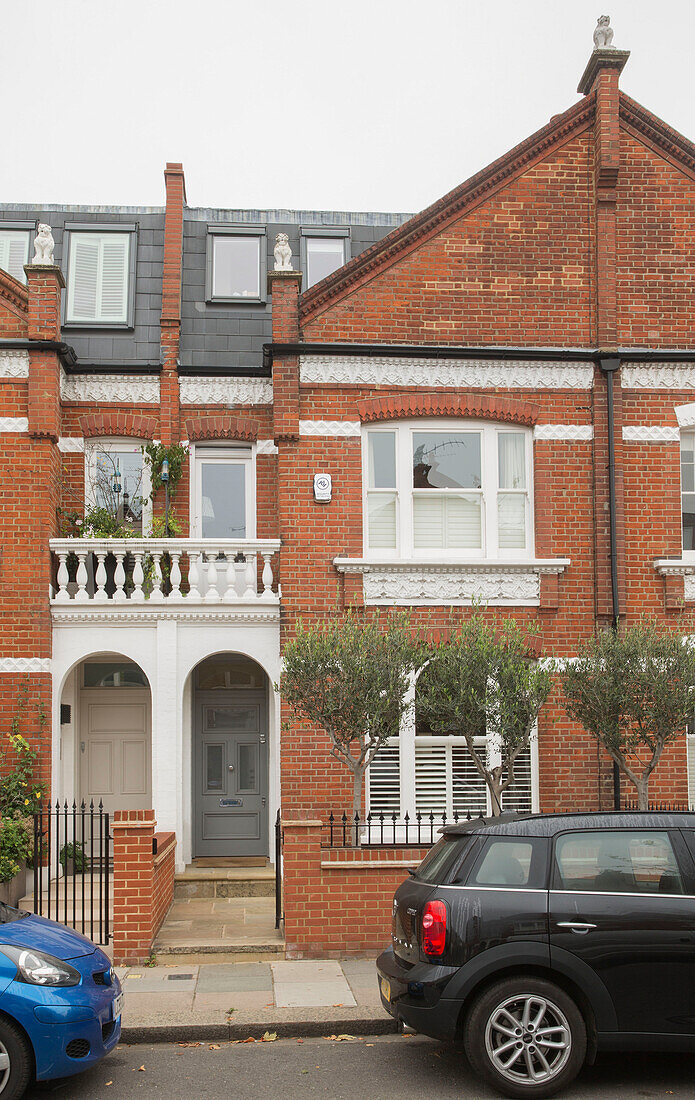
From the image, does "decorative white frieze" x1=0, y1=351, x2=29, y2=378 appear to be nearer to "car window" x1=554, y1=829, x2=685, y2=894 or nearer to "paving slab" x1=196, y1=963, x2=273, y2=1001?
"paving slab" x1=196, y1=963, x2=273, y2=1001

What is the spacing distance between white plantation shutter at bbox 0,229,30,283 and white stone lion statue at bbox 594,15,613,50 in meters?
9.03

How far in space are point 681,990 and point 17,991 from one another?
4120mm

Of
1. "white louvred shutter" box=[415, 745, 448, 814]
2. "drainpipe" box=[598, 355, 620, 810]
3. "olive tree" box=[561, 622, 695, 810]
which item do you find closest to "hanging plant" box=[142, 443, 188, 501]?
"white louvred shutter" box=[415, 745, 448, 814]

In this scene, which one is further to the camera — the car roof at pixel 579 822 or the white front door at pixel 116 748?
the white front door at pixel 116 748

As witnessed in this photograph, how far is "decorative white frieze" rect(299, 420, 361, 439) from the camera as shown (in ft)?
44.6

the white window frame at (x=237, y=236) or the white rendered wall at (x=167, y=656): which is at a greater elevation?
the white window frame at (x=237, y=236)

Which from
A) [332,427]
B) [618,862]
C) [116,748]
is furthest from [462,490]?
[618,862]

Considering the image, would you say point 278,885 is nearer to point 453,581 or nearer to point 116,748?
point 453,581

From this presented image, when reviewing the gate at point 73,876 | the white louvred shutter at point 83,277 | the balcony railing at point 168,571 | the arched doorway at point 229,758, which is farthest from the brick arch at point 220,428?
the gate at point 73,876

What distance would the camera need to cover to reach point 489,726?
35.3 ft

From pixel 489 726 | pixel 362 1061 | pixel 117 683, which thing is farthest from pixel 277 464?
pixel 362 1061

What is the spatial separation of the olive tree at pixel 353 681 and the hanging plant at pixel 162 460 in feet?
14.3

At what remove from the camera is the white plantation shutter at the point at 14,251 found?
666 inches

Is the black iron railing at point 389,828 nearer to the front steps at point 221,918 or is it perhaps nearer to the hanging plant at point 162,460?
the front steps at point 221,918
